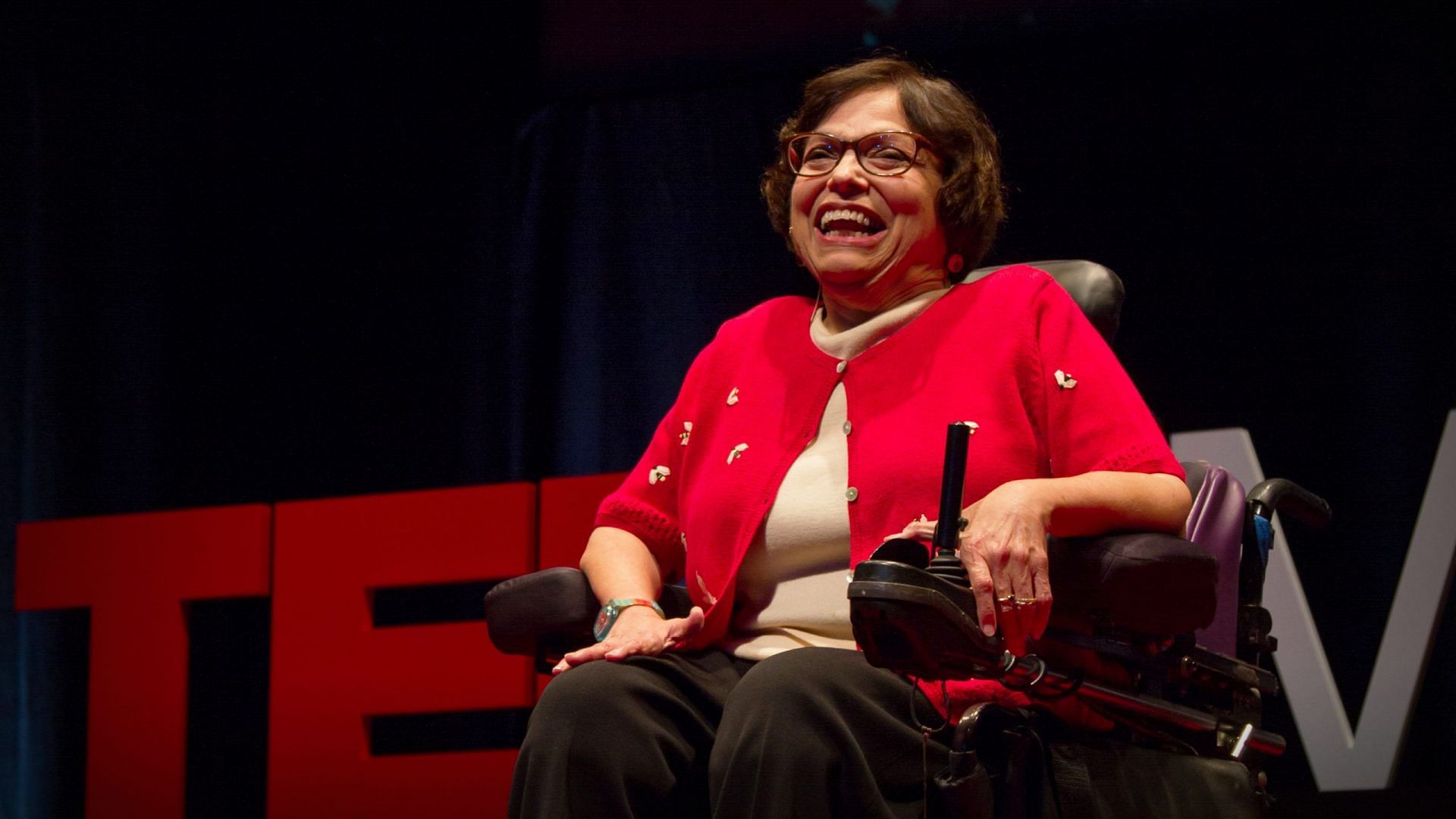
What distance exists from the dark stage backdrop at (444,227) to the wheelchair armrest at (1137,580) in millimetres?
1791

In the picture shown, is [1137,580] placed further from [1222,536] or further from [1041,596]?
[1222,536]

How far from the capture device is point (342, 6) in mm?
3619

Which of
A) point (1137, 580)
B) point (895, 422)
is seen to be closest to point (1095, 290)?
point (895, 422)

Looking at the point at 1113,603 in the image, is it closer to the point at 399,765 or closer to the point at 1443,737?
the point at 1443,737

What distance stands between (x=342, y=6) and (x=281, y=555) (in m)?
1.43

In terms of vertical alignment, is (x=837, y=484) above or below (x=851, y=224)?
below

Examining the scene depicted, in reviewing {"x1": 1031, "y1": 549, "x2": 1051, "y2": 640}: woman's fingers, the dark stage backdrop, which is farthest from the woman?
the dark stage backdrop

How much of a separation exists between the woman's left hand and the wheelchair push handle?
1.56ft

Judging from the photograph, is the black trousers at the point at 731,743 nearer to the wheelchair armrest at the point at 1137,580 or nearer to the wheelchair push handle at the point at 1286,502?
the wheelchair armrest at the point at 1137,580

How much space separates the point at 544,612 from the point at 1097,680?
620 millimetres

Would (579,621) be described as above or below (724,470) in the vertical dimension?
below

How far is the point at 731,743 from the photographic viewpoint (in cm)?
125

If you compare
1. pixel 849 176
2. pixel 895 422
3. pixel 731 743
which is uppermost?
pixel 849 176

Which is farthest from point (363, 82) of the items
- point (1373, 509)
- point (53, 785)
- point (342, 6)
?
point (1373, 509)
